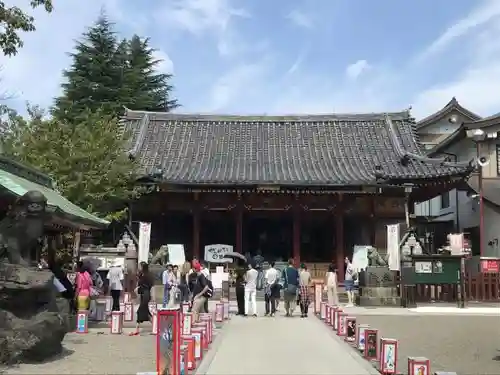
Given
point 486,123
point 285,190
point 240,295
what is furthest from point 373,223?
point 240,295

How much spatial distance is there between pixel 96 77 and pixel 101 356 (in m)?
37.1

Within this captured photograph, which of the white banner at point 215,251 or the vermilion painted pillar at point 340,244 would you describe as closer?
the white banner at point 215,251

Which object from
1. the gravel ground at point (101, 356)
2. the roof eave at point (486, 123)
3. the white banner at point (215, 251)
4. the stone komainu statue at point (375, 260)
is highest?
the roof eave at point (486, 123)

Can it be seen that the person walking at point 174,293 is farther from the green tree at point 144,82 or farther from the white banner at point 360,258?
the green tree at point 144,82

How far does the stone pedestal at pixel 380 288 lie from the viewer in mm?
22500

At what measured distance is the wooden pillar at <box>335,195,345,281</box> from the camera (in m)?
27.5

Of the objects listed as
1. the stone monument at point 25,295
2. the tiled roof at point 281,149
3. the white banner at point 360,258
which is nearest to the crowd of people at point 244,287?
the white banner at point 360,258

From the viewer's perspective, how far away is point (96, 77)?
4534 cm

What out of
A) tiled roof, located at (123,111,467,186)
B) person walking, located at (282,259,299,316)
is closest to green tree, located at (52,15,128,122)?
tiled roof, located at (123,111,467,186)

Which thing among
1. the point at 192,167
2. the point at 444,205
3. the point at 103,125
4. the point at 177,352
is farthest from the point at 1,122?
the point at 444,205

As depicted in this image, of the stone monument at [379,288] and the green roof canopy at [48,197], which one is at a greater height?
the green roof canopy at [48,197]

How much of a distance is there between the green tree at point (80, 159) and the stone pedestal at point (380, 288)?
33.4ft

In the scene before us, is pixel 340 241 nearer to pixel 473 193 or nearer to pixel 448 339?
pixel 473 193

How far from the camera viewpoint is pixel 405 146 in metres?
30.8
